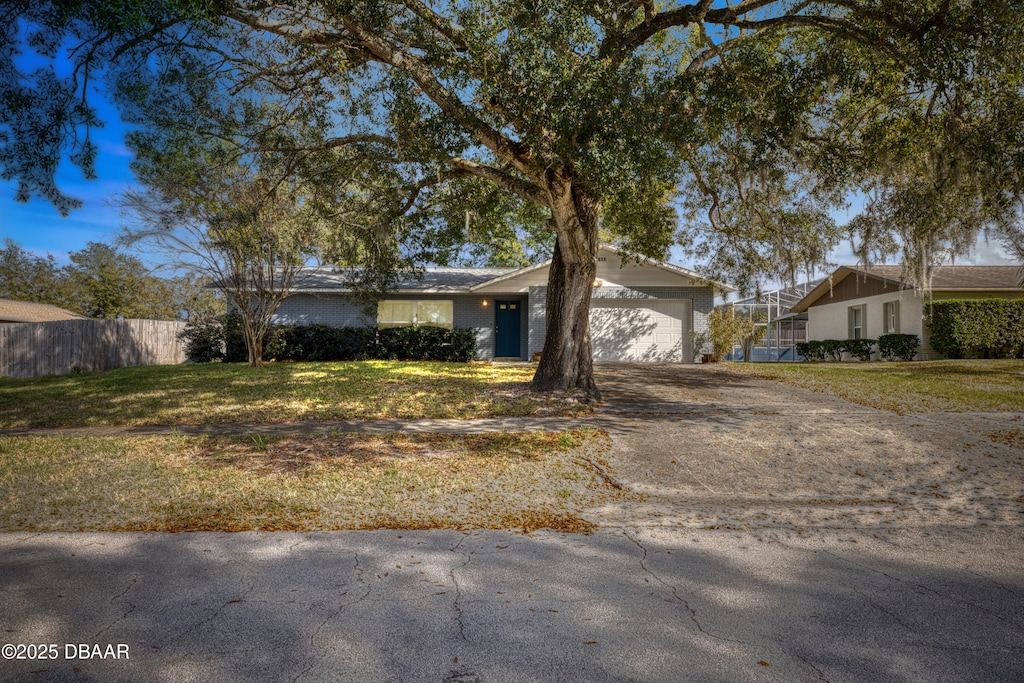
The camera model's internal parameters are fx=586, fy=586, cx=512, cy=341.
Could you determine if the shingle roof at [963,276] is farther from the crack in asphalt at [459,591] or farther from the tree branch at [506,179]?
the crack in asphalt at [459,591]

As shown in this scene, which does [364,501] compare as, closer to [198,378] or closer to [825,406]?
[825,406]

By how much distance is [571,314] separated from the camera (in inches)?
445

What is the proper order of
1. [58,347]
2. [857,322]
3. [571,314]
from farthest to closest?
1. [857,322]
2. [58,347]
3. [571,314]

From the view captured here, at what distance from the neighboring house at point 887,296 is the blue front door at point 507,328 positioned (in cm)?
1187

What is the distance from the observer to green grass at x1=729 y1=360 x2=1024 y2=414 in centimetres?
1025

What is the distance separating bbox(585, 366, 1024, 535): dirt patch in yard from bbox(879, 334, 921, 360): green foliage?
13.9 m

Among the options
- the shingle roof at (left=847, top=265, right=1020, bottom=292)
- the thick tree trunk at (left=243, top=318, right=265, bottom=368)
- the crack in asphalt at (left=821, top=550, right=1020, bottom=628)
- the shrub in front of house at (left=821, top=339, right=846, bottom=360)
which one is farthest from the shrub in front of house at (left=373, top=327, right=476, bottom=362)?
the crack in asphalt at (left=821, top=550, right=1020, bottom=628)

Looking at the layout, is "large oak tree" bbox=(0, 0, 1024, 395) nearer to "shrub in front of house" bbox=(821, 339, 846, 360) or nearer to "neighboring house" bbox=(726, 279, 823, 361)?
"shrub in front of house" bbox=(821, 339, 846, 360)

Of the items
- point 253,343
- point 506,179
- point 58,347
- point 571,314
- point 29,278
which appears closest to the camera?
point 506,179

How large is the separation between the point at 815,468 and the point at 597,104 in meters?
5.11

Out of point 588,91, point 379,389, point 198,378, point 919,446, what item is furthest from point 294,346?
point 919,446

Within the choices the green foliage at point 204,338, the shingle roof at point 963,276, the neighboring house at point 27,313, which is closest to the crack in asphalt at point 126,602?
the green foliage at point 204,338

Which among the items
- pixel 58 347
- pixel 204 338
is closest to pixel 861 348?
pixel 204 338

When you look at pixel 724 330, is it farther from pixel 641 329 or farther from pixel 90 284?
pixel 90 284
